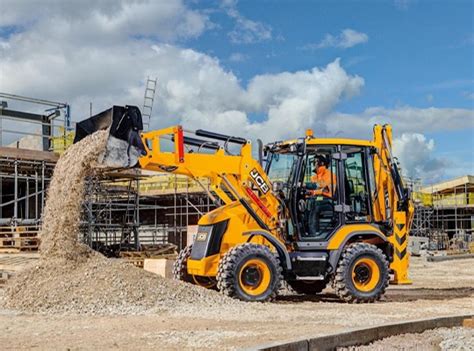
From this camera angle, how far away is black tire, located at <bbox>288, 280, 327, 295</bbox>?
13824 mm

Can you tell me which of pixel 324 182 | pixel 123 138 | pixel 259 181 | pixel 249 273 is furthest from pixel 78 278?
pixel 324 182

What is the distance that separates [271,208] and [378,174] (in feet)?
7.30

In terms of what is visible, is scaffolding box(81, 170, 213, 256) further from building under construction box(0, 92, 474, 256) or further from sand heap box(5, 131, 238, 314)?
sand heap box(5, 131, 238, 314)

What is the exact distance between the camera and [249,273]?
11641 mm

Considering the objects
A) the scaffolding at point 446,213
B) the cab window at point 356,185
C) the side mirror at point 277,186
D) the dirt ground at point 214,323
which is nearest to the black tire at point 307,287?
the dirt ground at point 214,323

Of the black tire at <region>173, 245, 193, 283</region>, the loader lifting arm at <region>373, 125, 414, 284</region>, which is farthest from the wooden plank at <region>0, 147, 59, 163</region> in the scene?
the loader lifting arm at <region>373, 125, 414, 284</region>

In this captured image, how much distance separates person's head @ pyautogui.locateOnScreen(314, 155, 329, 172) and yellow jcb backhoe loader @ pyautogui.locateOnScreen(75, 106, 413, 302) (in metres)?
0.02

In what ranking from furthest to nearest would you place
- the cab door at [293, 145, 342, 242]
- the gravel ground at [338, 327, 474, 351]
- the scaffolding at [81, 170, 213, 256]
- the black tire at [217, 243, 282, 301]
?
the scaffolding at [81, 170, 213, 256] < the cab door at [293, 145, 342, 242] < the black tire at [217, 243, 282, 301] < the gravel ground at [338, 327, 474, 351]

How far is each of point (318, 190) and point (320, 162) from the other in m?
0.52

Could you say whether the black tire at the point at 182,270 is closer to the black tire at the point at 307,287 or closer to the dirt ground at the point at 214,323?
the dirt ground at the point at 214,323

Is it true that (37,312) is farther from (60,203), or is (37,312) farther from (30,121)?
(30,121)

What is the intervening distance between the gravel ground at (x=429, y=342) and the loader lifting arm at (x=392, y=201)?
13.6 ft

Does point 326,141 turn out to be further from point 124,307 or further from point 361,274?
point 124,307

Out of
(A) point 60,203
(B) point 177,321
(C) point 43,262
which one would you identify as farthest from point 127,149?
(B) point 177,321
